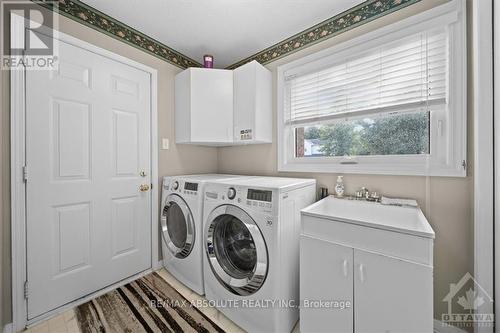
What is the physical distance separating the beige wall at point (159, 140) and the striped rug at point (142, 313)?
19.0 inches

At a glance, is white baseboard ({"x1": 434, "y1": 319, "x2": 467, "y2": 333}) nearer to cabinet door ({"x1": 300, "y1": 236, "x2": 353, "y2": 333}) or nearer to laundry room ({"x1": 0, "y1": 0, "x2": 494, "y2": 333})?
laundry room ({"x1": 0, "y1": 0, "x2": 494, "y2": 333})

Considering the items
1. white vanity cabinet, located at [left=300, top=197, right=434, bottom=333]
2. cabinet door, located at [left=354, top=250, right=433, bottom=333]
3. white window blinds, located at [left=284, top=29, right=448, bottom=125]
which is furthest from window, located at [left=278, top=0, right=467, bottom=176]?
cabinet door, located at [left=354, top=250, right=433, bottom=333]

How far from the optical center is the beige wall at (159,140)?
131 cm

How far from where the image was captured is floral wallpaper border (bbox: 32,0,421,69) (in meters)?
1.52

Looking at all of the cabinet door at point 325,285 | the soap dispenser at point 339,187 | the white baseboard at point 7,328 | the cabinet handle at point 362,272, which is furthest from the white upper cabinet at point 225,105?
the white baseboard at point 7,328

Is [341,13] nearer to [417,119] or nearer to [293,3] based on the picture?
[293,3]

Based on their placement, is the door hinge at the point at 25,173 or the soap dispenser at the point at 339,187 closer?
the door hinge at the point at 25,173

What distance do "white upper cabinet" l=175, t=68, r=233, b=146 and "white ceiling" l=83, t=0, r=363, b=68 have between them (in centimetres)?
32

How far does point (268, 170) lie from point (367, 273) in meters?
1.35

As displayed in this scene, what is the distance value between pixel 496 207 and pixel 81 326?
8.76 ft

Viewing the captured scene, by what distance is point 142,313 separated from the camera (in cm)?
154

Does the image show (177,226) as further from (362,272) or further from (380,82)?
(380,82)

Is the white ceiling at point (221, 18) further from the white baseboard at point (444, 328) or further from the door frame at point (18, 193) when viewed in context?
the white baseboard at point (444, 328)

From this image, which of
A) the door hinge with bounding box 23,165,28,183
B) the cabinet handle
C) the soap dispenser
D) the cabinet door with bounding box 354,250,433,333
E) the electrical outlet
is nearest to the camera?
the cabinet door with bounding box 354,250,433,333
